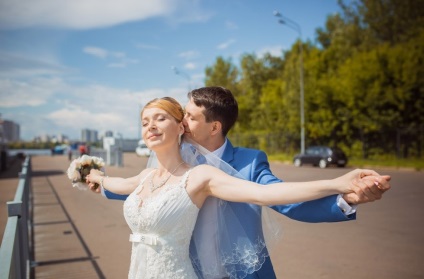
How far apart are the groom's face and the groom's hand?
2.98ft

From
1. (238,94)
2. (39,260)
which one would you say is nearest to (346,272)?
(39,260)

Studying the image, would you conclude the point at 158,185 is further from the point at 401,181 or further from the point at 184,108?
the point at 401,181

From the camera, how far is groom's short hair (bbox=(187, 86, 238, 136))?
2186mm

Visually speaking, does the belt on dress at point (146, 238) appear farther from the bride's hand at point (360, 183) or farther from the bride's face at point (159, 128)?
the bride's hand at point (360, 183)

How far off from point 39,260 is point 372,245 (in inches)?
211

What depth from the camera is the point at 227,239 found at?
6.88 feet

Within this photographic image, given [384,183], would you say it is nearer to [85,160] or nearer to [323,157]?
[85,160]

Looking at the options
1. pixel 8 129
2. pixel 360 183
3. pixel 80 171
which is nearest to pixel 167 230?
pixel 360 183

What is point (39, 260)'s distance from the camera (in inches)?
231

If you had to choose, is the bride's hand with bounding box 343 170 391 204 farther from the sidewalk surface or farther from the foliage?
the foliage

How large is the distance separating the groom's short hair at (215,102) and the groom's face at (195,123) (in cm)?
3

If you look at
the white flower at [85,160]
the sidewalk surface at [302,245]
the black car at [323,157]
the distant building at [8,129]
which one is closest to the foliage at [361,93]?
the black car at [323,157]

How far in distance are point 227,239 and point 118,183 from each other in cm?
95

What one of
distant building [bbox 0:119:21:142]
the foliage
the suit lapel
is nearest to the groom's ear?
the suit lapel
